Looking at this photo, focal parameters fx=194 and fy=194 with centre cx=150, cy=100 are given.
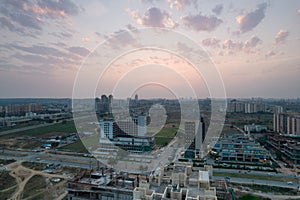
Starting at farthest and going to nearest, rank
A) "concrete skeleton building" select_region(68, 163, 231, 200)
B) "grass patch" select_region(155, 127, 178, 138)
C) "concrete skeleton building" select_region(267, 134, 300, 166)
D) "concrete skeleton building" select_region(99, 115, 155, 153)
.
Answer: "grass patch" select_region(155, 127, 178, 138), "concrete skeleton building" select_region(99, 115, 155, 153), "concrete skeleton building" select_region(267, 134, 300, 166), "concrete skeleton building" select_region(68, 163, 231, 200)

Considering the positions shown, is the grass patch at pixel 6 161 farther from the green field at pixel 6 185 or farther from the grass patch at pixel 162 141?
the grass patch at pixel 162 141

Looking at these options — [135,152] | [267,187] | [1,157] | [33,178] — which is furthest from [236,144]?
[1,157]

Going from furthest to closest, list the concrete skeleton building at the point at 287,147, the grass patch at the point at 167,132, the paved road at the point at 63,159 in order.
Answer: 1. the grass patch at the point at 167,132
2. the concrete skeleton building at the point at 287,147
3. the paved road at the point at 63,159

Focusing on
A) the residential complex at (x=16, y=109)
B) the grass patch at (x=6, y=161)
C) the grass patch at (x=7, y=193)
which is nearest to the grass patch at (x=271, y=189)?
the grass patch at (x=7, y=193)

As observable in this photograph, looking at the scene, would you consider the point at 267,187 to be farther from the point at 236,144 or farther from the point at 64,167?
the point at 64,167

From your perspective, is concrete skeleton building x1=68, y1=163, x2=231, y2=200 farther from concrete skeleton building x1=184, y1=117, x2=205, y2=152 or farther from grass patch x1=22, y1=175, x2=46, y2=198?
concrete skeleton building x1=184, y1=117, x2=205, y2=152

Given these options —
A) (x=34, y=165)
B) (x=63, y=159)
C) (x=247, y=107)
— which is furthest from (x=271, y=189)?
Result: (x=247, y=107)

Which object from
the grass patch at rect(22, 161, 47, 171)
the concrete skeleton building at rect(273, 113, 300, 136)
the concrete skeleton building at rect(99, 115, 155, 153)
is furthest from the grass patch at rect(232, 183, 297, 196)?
the concrete skeleton building at rect(273, 113, 300, 136)

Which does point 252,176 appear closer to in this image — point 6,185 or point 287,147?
point 287,147
